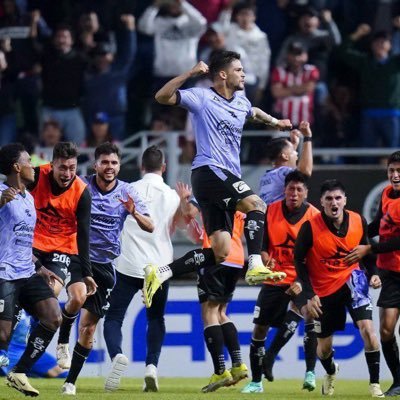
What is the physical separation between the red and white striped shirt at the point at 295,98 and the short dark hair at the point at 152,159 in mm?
5365

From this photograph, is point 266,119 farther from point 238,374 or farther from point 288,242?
point 238,374

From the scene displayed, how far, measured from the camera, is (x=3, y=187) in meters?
11.7

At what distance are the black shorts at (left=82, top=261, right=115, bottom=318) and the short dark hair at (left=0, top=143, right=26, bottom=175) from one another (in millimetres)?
1979

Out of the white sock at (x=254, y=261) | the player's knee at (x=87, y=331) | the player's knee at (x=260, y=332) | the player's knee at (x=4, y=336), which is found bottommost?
the player's knee at (x=260, y=332)

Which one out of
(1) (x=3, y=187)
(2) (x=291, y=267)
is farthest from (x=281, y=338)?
(1) (x=3, y=187)

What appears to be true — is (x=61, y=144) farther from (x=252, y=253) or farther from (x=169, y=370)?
(x=169, y=370)

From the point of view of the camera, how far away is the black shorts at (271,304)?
47.0ft

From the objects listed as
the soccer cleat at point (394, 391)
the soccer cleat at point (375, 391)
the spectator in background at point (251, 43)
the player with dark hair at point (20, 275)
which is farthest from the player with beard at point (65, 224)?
the spectator in background at point (251, 43)

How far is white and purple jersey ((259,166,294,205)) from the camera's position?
1455cm

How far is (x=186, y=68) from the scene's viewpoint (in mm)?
20062

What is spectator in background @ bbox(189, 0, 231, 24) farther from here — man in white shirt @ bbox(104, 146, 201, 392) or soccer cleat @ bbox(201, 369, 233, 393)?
soccer cleat @ bbox(201, 369, 233, 393)

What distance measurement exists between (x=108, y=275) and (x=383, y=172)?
19.5 ft

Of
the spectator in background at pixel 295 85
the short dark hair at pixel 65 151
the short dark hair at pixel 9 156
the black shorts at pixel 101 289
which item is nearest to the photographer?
the short dark hair at pixel 9 156

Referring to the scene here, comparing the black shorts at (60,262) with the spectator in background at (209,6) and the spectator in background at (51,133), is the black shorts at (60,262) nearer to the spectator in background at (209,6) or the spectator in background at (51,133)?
the spectator in background at (51,133)
